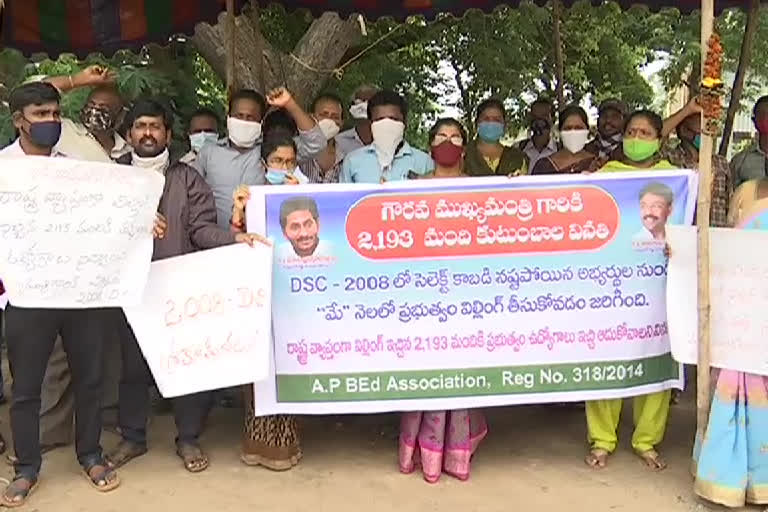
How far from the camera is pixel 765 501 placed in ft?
12.8

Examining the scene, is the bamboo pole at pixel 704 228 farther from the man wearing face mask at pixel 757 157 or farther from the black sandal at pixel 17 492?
the black sandal at pixel 17 492

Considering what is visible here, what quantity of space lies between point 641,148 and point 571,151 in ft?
3.06

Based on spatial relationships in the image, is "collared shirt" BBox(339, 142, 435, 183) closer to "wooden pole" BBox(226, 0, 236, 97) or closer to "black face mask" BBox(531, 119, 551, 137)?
"wooden pole" BBox(226, 0, 236, 97)

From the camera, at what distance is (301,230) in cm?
414

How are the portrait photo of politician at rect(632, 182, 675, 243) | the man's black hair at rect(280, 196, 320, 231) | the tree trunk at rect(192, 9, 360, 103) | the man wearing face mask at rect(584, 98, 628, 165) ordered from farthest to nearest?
the tree trunk at rect(192, 9, 360, 103) → the man wearing face mask at rect(584, 98, 628, 165) → the portrait photo of politician at rect(632, 182, 675, 243) → the man's black hair at rect(280, 196, 320, 231)

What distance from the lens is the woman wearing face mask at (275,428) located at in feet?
14.0

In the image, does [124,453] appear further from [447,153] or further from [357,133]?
[357,133]

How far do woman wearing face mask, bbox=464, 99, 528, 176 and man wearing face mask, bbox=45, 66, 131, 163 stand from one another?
1.80 metres

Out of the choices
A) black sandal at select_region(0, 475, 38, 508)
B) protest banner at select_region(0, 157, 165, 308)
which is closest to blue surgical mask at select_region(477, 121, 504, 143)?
protest banner at select_region(0, 157, 165, 308)

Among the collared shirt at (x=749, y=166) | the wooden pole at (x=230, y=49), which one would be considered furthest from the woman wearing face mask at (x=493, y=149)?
the collared shirt at (x=749, y=166)

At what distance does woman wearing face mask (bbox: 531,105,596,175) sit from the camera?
5.12 metres

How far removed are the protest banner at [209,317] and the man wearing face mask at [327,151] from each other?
3.16 feet

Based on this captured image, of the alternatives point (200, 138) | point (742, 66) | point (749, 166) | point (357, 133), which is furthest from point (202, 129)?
point (742, 66)

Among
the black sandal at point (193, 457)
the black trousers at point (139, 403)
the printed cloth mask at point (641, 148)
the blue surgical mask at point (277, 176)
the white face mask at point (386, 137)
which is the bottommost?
the black sandal at point (193, 457)
